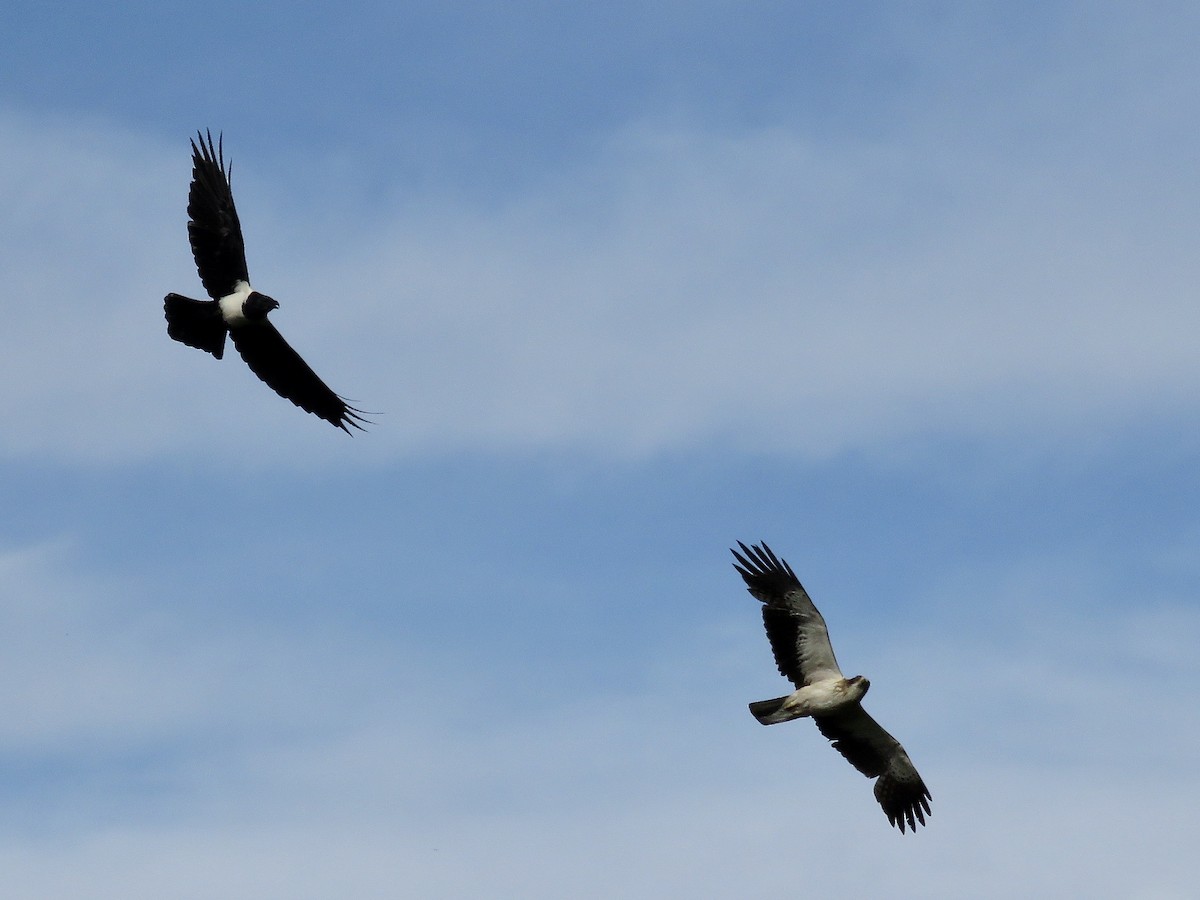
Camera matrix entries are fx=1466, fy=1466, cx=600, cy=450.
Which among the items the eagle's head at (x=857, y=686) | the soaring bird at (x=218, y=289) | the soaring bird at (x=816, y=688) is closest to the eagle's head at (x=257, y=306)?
the soaring bird at (x=218, y=289)

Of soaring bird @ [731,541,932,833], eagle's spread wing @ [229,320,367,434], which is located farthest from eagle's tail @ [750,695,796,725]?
eagle's spread wing @ [229,320,367,434]

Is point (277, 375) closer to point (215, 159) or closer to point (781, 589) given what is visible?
point (215, 159)

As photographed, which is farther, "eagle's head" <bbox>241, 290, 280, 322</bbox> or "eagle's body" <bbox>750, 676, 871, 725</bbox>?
"eagle's body" <bbox>750, 676, 871, 725</bbox>

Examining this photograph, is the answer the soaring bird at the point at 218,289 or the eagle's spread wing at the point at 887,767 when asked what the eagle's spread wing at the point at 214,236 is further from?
the eagle's spread wing at the point at 887,767

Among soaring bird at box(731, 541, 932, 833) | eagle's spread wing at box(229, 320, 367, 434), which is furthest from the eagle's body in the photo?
eagle's spread wing at box(229, 320, 367, 434)

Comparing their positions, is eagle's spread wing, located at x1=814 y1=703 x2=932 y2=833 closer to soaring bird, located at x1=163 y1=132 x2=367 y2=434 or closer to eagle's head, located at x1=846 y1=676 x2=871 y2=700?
eagle's head, located at x1=846 y1=676 x2=871 y2=700

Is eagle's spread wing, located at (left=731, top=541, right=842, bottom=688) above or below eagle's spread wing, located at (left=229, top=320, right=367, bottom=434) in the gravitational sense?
below

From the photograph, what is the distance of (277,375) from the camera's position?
1966 centimetres

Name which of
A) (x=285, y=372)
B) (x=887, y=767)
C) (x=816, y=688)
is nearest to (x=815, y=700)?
(x=816, y=688)

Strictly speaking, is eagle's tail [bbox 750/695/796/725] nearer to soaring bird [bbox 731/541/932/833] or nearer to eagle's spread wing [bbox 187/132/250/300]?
soaring bird [bbox 731/541/932/833]

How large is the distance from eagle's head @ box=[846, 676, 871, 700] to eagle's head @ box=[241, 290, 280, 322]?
881 cm

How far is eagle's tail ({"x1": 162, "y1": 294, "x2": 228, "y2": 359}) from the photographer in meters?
Result: 18.5

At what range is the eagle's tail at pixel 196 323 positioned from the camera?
1848 cm

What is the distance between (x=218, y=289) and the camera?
18.8m
